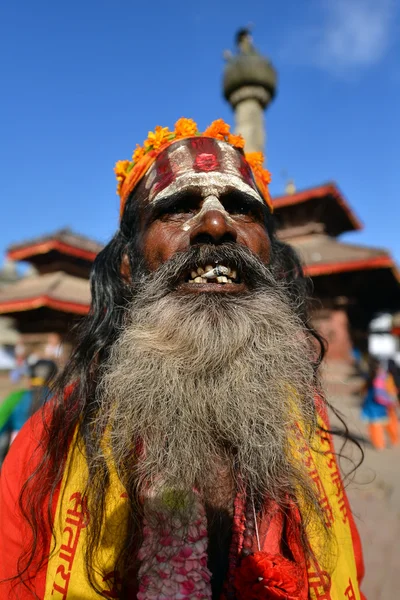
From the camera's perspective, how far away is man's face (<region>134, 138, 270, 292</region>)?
4.28ft

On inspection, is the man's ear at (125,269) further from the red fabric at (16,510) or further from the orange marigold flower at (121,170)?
the red fabric at (16,510)

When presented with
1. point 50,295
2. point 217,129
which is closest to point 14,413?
point 217,129

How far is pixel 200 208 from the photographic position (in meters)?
1.43

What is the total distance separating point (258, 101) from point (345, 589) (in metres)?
12.0

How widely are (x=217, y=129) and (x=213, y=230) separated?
1.99 ft

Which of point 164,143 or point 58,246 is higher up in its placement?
point 58,246

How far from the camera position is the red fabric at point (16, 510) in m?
1.04

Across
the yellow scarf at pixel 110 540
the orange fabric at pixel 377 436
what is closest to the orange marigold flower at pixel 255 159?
the yellow scarf at pixel 110 540

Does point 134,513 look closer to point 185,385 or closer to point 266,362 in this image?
point 185,385

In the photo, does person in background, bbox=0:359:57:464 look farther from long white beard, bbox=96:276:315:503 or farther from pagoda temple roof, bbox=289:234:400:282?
pagoda temple roof, bbox=289:234:400:282

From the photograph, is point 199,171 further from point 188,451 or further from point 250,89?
point 250,89

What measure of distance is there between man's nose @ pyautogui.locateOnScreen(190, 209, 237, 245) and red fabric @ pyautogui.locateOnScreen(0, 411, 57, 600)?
813 millimetres

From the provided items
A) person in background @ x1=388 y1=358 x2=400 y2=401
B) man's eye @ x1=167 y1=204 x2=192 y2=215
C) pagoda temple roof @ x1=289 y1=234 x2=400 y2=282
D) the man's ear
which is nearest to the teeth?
man's eye @ x1=167 y1=204 x2=192 y2=215

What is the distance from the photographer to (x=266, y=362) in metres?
1.22
